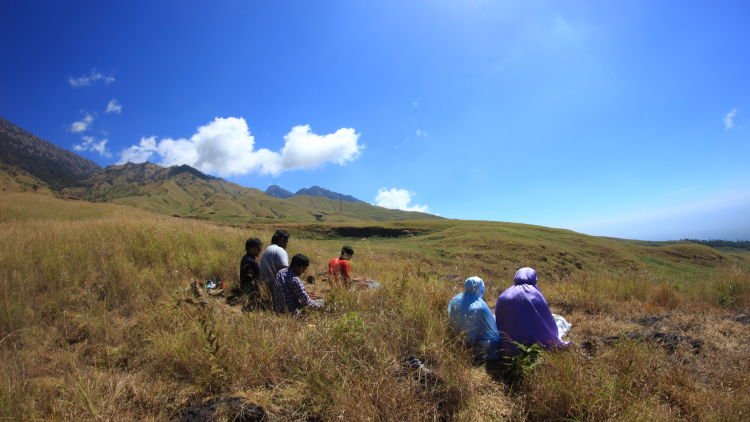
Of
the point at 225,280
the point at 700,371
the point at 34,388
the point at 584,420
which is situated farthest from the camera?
the point at 225,280

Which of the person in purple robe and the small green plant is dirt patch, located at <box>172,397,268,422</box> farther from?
the person in purple robe

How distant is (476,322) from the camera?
13.2 feet

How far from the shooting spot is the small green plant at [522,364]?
3139 millimetres

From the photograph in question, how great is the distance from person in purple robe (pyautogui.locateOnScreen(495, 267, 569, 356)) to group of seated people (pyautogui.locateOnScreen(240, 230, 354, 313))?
242 centimetres

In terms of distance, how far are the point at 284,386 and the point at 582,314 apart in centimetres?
543

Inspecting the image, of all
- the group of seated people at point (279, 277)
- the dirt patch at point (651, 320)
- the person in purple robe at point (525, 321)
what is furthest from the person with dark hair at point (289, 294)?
the dirt patch at point (651, 320)

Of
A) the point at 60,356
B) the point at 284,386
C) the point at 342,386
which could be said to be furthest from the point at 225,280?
the point at 342,386

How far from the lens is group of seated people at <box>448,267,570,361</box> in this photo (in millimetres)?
3926

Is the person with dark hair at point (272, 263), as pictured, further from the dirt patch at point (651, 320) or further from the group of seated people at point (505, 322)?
the dirt patch at point (651, 320)

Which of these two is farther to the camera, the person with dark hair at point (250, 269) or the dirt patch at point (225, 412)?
the person with dark hair at point (250, 269)

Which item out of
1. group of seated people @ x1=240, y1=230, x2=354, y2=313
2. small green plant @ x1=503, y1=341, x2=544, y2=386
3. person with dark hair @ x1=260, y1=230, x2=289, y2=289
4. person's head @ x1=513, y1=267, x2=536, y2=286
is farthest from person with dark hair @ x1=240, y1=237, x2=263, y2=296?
small green plant @ x1=503, y1=341, x2=544, y2=386

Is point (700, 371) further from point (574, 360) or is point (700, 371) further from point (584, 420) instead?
point (584, 420)

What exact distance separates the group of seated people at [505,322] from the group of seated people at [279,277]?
79.5 inches

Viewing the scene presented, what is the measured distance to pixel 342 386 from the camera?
2648 mm
